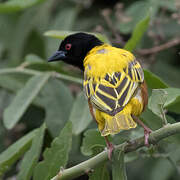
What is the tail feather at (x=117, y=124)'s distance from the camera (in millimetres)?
3008

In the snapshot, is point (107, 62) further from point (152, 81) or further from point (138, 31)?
point (138, 31)

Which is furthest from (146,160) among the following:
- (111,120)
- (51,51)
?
(111,120)

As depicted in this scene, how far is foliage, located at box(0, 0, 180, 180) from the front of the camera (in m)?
3.23

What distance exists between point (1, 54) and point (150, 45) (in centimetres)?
181

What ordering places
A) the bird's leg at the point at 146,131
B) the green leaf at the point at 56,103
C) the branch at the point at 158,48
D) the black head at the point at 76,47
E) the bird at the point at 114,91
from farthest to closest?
the branch at the point at 158,48, the black head at the point at 76,47, the green leaf at the point at 56,103, the bird at the point at 114,91, the bird's leg at the point at 146,131

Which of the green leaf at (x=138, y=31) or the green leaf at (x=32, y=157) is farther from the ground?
the green leaf at (x=138, y=31)

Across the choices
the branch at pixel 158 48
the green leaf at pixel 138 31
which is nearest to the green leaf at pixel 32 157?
the green leaf at pixel 138 31

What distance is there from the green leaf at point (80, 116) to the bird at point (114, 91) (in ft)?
1.32

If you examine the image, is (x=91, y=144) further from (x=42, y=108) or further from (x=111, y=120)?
(x=42, y=108)

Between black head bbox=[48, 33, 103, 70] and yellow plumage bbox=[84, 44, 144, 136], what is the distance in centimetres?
61

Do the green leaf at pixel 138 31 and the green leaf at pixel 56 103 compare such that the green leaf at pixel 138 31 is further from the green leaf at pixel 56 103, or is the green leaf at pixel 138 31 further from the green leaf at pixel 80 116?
the green leaf at pixel 56 103

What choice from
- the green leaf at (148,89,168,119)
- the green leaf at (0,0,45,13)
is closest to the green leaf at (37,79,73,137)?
the green leaf at (0,0,45,13)

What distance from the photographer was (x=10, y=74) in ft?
15.6

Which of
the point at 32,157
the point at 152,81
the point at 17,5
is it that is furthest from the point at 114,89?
the point at 17,5
